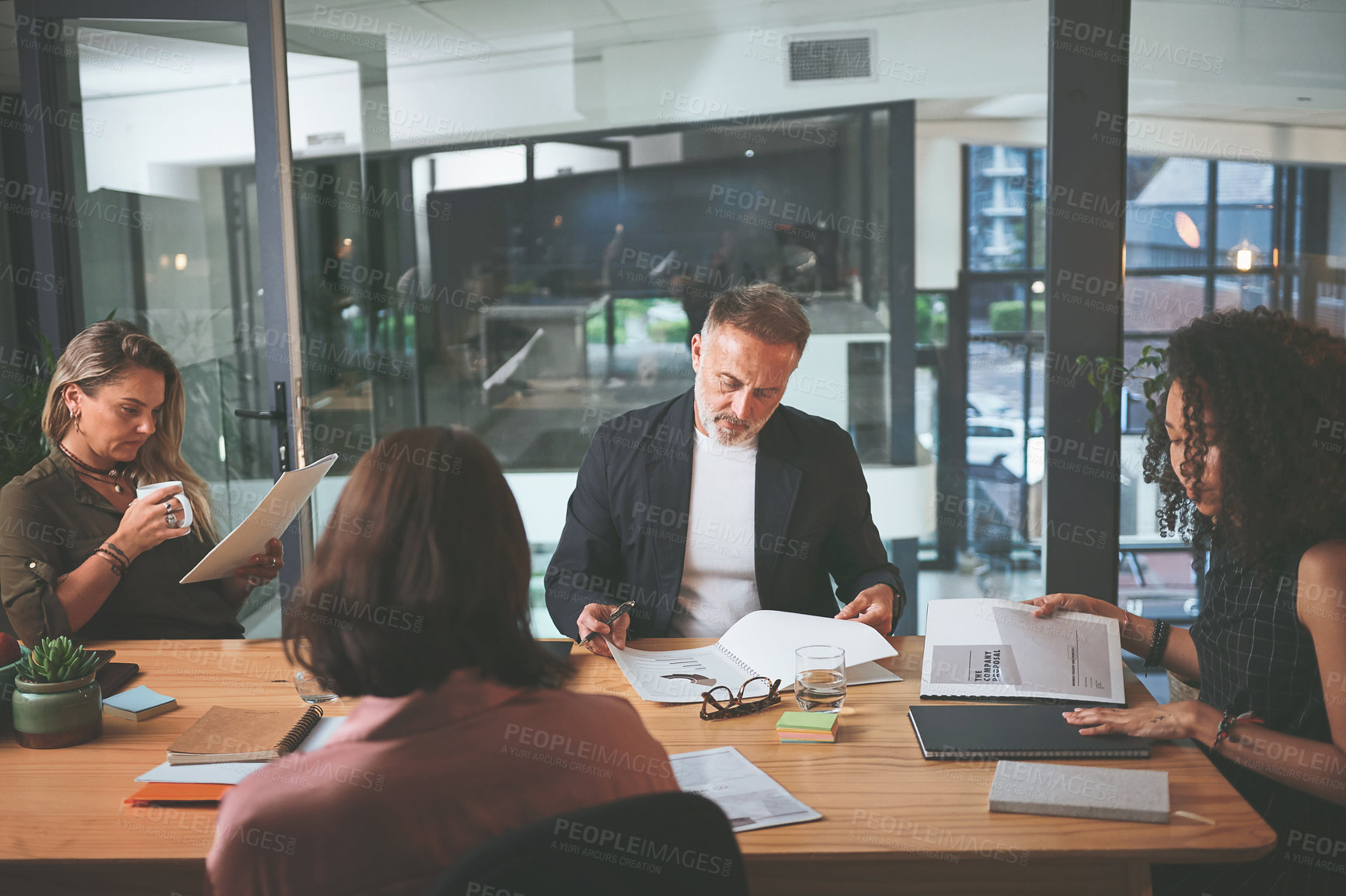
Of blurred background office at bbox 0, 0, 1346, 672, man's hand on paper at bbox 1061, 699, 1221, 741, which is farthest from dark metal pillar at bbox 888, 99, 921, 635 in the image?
man's hand on paper at bbox 1061, 699, 1221, 741

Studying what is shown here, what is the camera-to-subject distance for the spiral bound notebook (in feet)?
4.76

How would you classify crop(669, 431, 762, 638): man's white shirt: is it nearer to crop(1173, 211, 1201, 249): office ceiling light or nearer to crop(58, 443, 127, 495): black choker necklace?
crop(58, 443, 127, 495): black choker necklace

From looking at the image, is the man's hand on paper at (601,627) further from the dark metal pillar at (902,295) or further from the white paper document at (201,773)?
the dark metal pillar at (902,295)

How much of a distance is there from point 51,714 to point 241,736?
0.96 ft

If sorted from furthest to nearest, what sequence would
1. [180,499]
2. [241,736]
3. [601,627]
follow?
[180,499]
[601,627]
[241,736]

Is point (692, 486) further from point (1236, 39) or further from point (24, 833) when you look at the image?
point (1236, 39)

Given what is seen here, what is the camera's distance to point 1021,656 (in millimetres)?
1761

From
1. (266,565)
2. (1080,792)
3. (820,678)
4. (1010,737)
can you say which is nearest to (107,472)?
(266,565)

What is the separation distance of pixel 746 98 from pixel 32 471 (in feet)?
7.01

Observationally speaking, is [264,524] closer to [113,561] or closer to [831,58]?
[113,561]

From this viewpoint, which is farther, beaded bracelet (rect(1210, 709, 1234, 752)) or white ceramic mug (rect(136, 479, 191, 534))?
white ceramic mug (rect(136, 479, 191, 534))

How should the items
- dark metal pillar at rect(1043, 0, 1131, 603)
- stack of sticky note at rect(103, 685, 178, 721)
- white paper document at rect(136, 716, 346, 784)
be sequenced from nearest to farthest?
white paper document at rect(136, 716, 346, 784), stack of sticky note at rect(103, 685, 178, 721), dark metal pillar at rect(1043, 0, 1131, 603)

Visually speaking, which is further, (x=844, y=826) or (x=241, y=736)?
(x=241, y=736)

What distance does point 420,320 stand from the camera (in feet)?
10.9
